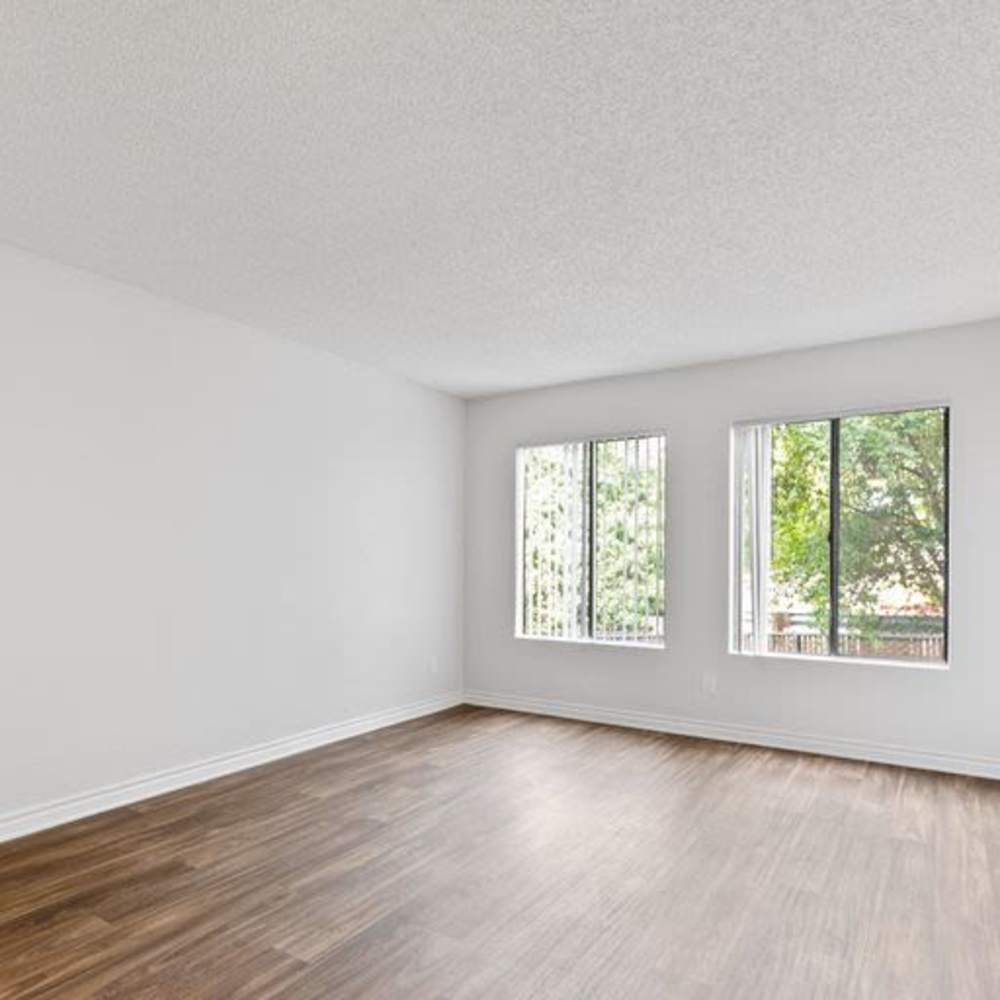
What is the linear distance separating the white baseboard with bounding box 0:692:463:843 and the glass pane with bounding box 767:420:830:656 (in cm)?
325

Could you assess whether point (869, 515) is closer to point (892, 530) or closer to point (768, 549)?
point (892, 530)

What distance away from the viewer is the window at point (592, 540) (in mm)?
5207

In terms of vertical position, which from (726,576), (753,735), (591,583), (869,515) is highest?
(869,515)

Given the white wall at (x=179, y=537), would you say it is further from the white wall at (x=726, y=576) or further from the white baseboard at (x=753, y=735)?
the white baseboard at (x=753, y=735)

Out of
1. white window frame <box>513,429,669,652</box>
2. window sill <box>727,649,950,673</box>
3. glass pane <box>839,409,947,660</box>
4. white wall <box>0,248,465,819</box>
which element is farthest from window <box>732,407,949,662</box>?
white wall <box>0,248,465,819</box>

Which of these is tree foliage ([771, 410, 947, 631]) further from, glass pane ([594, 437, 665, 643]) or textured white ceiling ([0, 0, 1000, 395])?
textured white ceiling ([0, 0, 1000, 395])

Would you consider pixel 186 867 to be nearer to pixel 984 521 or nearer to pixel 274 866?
pixel 274 866

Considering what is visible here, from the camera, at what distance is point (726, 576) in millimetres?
4785

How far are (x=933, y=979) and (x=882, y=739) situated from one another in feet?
7.73

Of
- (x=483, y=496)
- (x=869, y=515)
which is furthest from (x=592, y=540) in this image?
(x=869, y=515)

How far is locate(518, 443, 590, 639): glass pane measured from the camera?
5.61m

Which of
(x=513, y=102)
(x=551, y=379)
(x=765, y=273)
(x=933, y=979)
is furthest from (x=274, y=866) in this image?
(x=551, y=379)

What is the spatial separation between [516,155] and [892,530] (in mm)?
5586

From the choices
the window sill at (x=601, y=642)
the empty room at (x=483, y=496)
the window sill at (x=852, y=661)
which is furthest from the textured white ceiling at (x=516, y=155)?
the window sill at (x=601, y=642)
